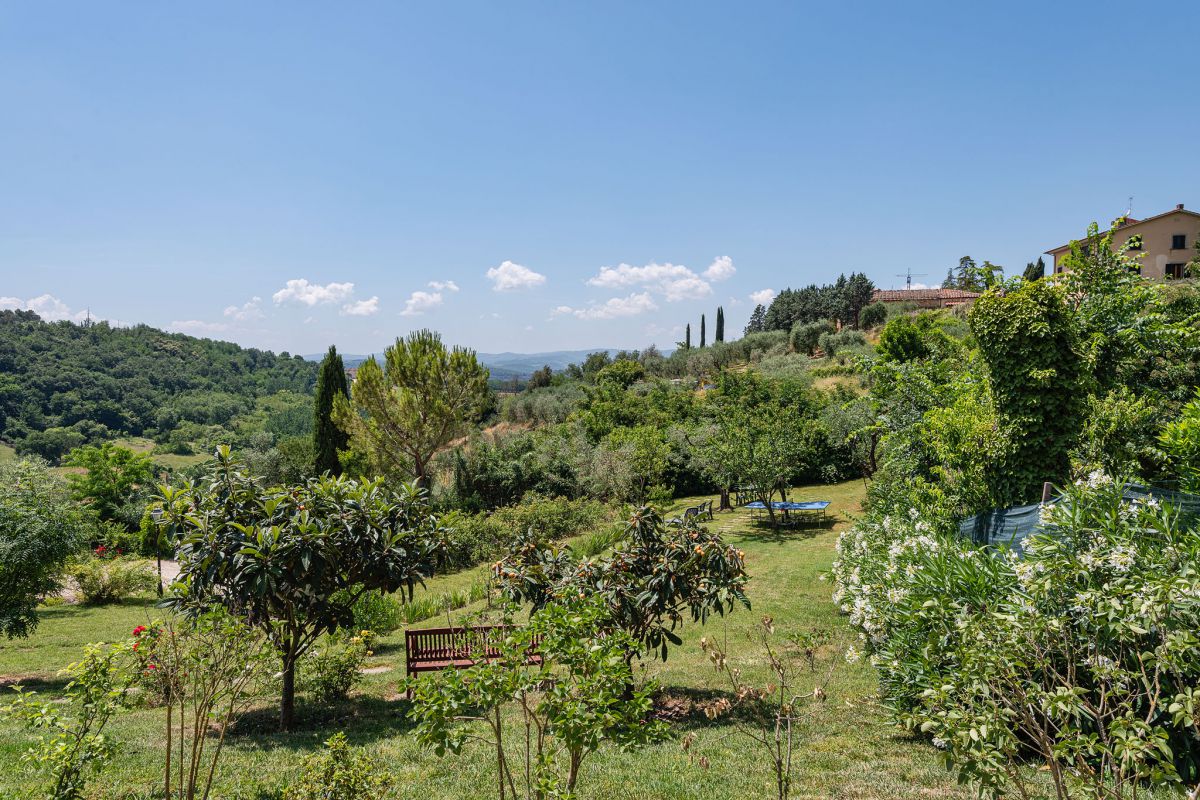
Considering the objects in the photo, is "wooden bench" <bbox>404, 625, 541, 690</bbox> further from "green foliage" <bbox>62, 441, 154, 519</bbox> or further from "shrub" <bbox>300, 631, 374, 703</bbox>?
"green foliage" <bbox>62, 441, 154, 519</bbox>

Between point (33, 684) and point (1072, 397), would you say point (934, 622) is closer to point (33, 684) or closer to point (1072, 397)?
point (1072, 397)

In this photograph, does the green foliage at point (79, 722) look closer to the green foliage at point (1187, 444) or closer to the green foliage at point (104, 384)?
the green foliage at point (1187, 444)

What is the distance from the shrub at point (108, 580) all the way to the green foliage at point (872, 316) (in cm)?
5798

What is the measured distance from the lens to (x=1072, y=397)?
26.8ft

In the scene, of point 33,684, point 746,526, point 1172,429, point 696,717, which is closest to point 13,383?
point 33,684

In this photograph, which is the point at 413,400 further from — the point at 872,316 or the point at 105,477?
the point at 872,316

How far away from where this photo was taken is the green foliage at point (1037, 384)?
817 centimetres

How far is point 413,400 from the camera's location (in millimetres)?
23094

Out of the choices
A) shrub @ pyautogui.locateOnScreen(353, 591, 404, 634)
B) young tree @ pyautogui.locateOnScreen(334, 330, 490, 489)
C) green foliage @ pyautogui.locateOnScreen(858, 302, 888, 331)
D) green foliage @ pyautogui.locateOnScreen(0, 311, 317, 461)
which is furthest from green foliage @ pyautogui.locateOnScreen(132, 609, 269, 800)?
green foliage @ pyautogui.locateOnScreen(0, 311, 317, 461)

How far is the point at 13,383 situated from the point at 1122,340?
3618 inches

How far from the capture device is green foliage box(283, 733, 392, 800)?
11.1 feet

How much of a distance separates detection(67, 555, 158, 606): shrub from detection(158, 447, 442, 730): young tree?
1356 centimetres

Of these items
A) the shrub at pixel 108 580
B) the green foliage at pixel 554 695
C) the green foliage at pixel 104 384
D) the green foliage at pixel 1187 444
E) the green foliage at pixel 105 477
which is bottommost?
the shrub at pixel 108 580

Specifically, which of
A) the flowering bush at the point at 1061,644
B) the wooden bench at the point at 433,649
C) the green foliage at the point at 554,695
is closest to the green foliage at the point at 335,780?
the green foliage at the point at 554,695
